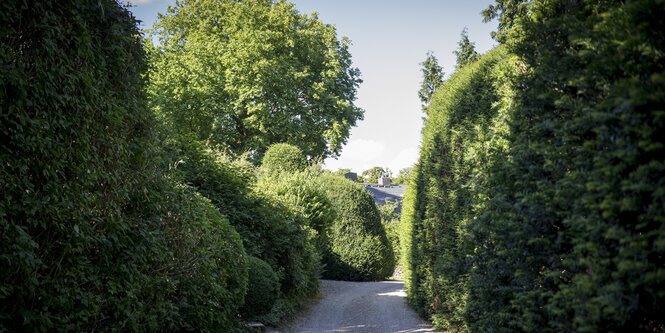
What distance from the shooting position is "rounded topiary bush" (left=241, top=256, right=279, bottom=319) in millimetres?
7390

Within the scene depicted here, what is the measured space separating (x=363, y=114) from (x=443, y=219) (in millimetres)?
17941

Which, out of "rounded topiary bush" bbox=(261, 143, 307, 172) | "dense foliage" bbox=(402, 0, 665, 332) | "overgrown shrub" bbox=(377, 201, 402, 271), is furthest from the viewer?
"overgrown shrub" bbox=(377, 201, 402, 271)

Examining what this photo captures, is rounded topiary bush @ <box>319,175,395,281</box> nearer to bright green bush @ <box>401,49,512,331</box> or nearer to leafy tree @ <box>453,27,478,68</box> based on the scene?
bright green bush @ <box>401,49,512,331</box>

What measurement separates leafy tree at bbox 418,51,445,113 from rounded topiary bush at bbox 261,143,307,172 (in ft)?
48.0

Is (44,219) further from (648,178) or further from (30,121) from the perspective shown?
(648,178)

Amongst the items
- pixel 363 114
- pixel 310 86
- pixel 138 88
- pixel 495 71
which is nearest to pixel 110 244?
pixel 138 88

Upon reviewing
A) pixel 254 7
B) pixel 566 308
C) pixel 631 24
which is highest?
→ pixel 254 7

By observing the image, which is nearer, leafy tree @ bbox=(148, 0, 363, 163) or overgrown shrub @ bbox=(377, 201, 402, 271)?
overgrown shrub @ bbox=(377, 201, 402, 271)

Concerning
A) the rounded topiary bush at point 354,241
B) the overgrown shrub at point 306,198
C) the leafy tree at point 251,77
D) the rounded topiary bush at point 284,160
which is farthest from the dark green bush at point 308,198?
the leafy tree at point 251,77

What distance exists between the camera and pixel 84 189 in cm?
364

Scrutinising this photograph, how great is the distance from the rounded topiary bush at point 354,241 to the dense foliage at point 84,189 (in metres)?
11.1

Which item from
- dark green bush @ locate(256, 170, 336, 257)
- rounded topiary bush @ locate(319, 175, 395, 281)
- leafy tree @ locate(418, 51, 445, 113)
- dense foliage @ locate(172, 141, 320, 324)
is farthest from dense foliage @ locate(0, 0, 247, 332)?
leafy tree @ locate(418, 51, 445, 113)

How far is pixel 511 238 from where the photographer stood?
3881 mm

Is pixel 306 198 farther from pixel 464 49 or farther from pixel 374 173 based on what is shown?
pixel 374 173
